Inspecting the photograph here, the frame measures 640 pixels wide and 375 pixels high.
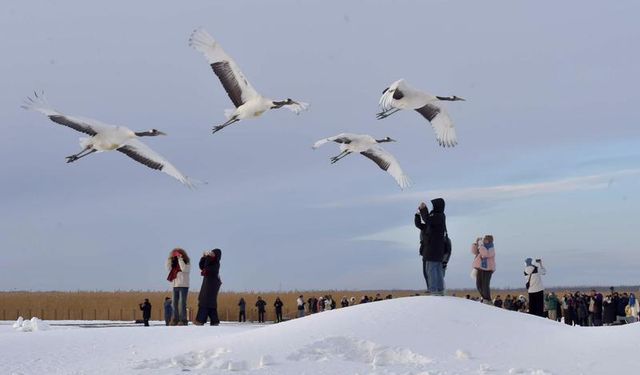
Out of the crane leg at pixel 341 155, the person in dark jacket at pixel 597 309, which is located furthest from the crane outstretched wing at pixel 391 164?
the person in dark jacket at pixel 597 309

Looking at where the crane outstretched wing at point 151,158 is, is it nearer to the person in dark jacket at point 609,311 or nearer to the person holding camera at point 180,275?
the person holding camera at point 180,275

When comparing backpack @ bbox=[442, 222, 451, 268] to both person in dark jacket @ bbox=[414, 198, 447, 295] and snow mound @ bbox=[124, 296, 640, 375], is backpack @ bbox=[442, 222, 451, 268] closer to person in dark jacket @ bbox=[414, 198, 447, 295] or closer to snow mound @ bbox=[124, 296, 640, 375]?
person in dark jacket @ bbox=[414, 198, 447, 295]

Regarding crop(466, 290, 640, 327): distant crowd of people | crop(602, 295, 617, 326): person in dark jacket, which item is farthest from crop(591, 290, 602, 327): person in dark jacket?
crop(602, 295, 617, 326): person in dark jacket

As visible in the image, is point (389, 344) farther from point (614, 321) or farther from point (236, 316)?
point (236, 316)

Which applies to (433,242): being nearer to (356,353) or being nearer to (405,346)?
(405,346)

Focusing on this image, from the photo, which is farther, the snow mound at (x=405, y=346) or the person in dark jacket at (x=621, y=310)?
the person in dark jacket at (x=621, y=310)

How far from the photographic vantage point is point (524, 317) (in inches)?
572

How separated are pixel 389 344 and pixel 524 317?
11.3ft

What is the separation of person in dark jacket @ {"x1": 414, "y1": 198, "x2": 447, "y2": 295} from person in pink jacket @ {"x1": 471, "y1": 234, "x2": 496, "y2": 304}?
247 cm

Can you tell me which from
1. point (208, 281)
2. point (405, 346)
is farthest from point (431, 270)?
point (208, 281)

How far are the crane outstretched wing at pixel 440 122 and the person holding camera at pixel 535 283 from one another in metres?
3.93

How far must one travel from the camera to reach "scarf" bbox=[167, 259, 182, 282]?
61.7ft

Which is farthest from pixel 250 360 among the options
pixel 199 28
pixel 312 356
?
pixel 199 28

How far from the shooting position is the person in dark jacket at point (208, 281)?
728 inches
